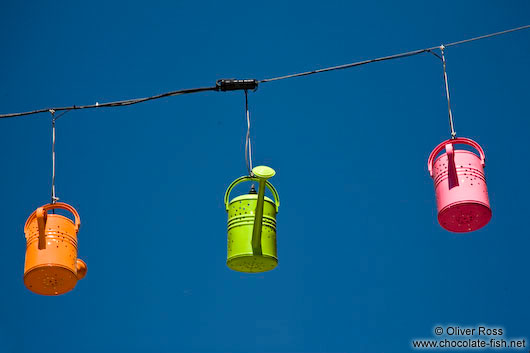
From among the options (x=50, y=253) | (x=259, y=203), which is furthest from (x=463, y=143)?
(x=50, y=253)

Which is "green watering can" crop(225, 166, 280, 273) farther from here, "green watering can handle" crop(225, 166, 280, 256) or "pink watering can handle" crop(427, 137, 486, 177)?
"pink watering can handle" crop(427, 137, 486, 177)

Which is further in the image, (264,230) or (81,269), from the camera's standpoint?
(81,269)

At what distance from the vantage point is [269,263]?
568cm

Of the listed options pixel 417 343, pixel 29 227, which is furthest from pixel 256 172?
pixel 417 343

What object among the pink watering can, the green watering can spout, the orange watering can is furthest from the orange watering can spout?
the pink watering can

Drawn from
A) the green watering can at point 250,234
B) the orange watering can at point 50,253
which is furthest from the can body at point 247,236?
the orange watering can at point 50,253

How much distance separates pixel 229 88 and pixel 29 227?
1353 mm

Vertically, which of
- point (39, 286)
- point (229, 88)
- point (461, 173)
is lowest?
point (39, 286)

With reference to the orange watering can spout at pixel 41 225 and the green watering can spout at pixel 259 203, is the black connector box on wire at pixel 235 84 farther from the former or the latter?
the orange watering can spout at pixel 41 225

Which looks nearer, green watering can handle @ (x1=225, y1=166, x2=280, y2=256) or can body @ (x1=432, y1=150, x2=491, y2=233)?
green watering can handle @ (x1=225, y1=166, x2=280, y2=256)

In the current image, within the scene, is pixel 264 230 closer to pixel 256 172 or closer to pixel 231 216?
pixel 231 216

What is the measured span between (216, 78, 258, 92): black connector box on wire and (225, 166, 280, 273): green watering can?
1.63 ft

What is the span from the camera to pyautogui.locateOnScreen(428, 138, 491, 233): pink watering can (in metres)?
5.54

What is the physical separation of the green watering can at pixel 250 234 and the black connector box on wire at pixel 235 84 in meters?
0.50
